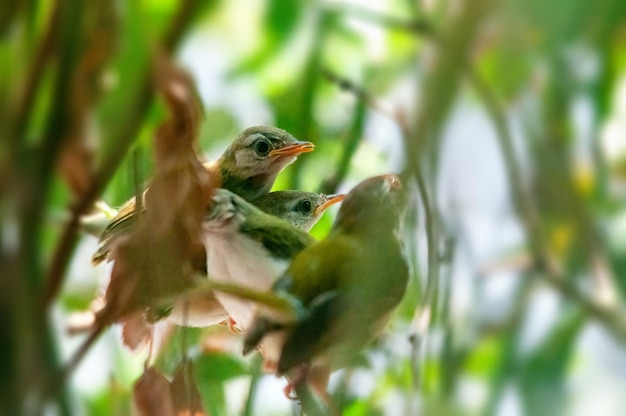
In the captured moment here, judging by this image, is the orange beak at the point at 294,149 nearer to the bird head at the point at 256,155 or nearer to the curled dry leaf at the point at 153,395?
the bird head at the point at 256,155

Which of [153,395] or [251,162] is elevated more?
[251,162]

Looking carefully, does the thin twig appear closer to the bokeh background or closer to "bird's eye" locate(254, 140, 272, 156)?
the bokeh background

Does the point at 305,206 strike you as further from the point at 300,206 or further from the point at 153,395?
the point at 153,395

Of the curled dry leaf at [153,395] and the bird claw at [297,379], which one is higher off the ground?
the bird claw at [297,379]

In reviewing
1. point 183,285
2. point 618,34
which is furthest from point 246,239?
point 618,34

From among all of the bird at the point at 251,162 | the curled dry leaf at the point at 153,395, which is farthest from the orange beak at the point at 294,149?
the curled dry leaf at the point at 153,395

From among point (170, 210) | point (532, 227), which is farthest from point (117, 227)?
point (532, 227)

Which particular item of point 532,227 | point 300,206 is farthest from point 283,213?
point 532,227
